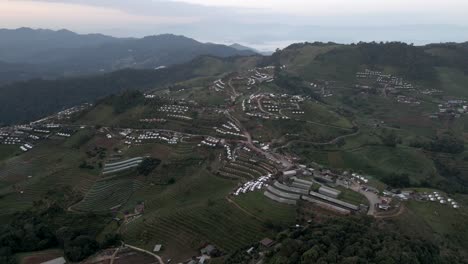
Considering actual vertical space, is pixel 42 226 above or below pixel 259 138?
below

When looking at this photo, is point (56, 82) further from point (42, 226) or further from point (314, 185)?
point (314, 185)

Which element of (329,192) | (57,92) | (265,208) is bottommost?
(57,92)

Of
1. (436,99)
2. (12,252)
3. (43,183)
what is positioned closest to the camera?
(12,252)

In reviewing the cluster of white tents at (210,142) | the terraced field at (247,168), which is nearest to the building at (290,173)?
the terraced field at (247,168)

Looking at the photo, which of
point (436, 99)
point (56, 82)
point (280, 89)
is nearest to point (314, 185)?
point (280, 89)

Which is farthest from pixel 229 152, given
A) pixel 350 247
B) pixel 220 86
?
pixel 220 86

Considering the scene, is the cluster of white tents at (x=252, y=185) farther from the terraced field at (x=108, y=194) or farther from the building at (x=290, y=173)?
the terraced field at (x=108, y=194)

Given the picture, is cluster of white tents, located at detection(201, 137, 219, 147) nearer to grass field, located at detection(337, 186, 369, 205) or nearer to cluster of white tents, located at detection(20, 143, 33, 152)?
grass field, located at detection(337, 186, 369, 205)

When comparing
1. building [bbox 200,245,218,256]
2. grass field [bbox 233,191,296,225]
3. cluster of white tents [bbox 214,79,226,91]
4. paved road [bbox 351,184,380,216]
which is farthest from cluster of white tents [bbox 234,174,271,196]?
cluster of white tents [bbox 214,79,226,91]

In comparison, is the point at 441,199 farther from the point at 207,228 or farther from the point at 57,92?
the point at 57,92
